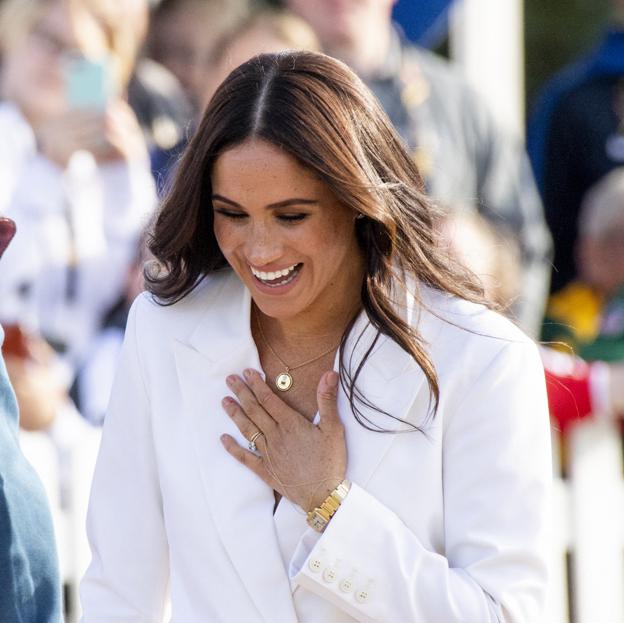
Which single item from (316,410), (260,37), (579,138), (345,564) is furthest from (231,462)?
(579,138)

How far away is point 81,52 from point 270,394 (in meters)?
2.50

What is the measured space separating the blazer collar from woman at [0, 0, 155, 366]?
1.93 m

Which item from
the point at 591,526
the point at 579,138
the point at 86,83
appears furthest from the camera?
the point at 579,138

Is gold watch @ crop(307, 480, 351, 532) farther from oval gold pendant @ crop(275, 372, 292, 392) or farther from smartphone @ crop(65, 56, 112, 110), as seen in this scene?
smartphone @ crop(65, 56, 112, 110)

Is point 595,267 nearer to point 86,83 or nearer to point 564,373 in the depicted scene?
point 564,373

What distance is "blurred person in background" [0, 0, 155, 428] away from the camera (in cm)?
417

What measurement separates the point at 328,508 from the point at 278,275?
0.37 m

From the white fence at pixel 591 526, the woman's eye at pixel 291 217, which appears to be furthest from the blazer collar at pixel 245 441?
the white fence at pixel 591 526

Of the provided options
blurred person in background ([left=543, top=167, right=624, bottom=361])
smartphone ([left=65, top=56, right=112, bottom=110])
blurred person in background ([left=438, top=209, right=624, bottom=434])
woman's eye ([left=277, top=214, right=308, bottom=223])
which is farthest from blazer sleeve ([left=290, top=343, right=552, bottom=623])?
blurred person in background ([left=543, top=167, right=624, bottom=361])

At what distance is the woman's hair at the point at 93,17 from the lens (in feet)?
14.7

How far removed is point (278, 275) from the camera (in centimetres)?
216

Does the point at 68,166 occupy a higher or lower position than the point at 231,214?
lower

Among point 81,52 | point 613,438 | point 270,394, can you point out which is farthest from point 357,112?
point 81,52

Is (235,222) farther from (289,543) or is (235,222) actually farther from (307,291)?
(289,543)
